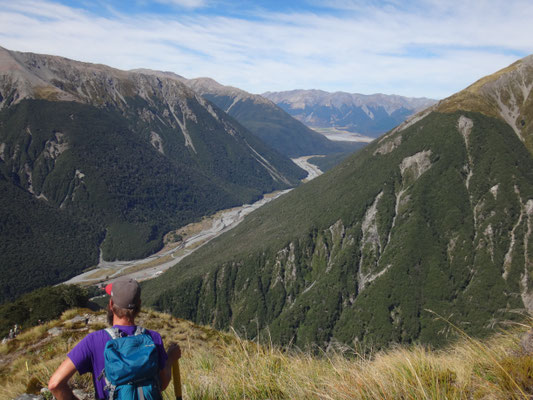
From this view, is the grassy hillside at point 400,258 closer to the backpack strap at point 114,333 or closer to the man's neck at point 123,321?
the man's neck at point 123,321

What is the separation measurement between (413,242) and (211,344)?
148 metres

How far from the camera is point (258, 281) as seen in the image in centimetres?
17662

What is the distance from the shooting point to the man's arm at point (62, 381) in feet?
17.7

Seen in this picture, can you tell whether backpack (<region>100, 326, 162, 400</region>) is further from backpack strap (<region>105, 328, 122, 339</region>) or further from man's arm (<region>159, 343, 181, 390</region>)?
man's arm (<region>159, 343, 181, 390</region>)

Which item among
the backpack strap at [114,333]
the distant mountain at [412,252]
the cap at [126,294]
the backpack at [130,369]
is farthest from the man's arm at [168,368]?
the distant mountain at [412,252]

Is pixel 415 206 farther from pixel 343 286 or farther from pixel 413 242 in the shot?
pixel 343 286

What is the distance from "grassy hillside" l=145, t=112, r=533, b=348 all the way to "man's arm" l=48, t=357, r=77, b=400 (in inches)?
4580

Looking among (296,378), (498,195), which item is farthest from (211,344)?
(498,195)

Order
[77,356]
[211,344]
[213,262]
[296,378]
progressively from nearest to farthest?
[77,356]
[296,378]
[211,344]
[213,262]

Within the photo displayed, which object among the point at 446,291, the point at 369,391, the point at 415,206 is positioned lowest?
the point at 446,291

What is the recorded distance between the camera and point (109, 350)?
5.28 m

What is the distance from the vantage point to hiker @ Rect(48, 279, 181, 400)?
5434 millimetres

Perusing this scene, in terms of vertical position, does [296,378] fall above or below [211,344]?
above

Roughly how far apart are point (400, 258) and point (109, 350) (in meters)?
157
